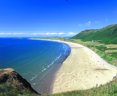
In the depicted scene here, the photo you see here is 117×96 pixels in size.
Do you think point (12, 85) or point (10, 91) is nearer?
point (10, 91)

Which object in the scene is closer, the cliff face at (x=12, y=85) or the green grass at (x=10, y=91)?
the green grass at (x=10, y=91)

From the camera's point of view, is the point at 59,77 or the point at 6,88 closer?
the point at 6,88

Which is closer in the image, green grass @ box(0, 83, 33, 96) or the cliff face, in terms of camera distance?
green grass @ box(0, 83, 33, 96)

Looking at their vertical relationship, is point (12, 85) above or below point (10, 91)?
above

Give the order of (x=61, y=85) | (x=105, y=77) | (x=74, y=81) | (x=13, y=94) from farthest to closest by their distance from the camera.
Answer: (x=105, y=77) < (x=74, y=81) < (x=61, y=85) < (x=13, y=94)

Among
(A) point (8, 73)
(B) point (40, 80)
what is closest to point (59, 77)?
(B) point (40, 80)

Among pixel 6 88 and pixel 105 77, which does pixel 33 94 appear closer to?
pixel 6 88

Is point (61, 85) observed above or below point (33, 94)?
below

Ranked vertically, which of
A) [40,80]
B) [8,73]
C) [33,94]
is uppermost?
[8,73]
